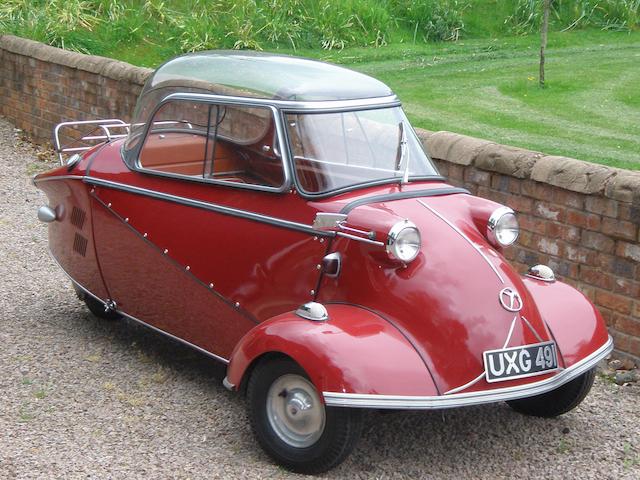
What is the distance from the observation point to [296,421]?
4.75 meters

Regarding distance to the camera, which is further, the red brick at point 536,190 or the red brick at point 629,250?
the red brick at point 536,190

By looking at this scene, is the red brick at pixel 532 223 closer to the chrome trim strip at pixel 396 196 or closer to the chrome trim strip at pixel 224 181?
the chrome trim strip at pixel 396 196

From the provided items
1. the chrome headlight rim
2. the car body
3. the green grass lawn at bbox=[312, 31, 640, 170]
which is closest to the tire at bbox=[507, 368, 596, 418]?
the car body

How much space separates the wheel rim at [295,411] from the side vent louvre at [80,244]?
2143 mm

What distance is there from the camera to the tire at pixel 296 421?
4.58 m

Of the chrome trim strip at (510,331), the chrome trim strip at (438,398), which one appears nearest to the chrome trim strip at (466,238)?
the chrome trim strip at (510,331)

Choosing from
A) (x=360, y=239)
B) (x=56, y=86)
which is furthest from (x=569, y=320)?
(x=56, y=86)

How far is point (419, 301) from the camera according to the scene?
473 cm

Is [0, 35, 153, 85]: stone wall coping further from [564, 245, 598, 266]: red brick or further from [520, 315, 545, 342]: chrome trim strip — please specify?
[520, 315, 545, 342]: chrome trim strip

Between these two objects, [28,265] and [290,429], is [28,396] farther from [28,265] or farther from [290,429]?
[28,265]

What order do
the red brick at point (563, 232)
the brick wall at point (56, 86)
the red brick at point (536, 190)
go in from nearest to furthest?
the red brick at point (563, 232), the red brick at point (536, 190), the brick wall at point (56, 86)

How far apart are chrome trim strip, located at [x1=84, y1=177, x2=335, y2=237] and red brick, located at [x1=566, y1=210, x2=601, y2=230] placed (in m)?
2.13

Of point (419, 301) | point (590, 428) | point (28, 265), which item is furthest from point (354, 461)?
point (28, 265)

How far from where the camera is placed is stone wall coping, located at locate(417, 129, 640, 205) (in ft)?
20.4
